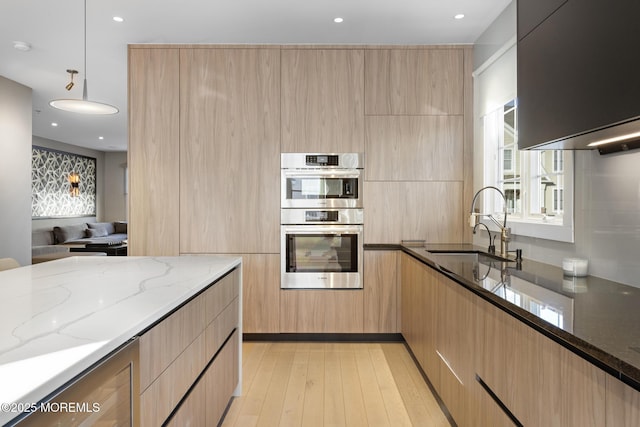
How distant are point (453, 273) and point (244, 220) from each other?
2070 millimetres

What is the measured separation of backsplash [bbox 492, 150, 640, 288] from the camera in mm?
1609

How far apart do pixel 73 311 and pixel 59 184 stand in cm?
934

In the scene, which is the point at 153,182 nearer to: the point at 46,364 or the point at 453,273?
the point at 453,273

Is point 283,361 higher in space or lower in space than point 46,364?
lower

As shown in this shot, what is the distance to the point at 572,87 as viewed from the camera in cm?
144

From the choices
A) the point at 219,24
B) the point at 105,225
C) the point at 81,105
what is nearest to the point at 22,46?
the point at 81,105

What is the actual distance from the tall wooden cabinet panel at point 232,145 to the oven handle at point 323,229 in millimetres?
127

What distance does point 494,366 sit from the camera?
5.00 feet

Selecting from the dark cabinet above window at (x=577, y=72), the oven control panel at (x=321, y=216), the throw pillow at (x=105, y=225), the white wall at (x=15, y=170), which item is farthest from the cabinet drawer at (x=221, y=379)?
the throw pillow at (x=105, y=225)

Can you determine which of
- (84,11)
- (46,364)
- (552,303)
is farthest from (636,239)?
(84,11)

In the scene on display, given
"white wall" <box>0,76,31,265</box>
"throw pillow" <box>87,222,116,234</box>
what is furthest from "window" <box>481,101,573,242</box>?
"throw pillow" <box>87,222,116,234</box>

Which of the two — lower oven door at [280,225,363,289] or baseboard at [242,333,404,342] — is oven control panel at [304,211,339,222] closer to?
lower oven door at [280,225,363,289]

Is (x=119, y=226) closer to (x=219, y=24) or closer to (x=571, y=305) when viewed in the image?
(x=219, y=24)

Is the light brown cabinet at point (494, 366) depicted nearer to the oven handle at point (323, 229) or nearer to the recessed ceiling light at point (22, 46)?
the oven handle at point (323, 229)
